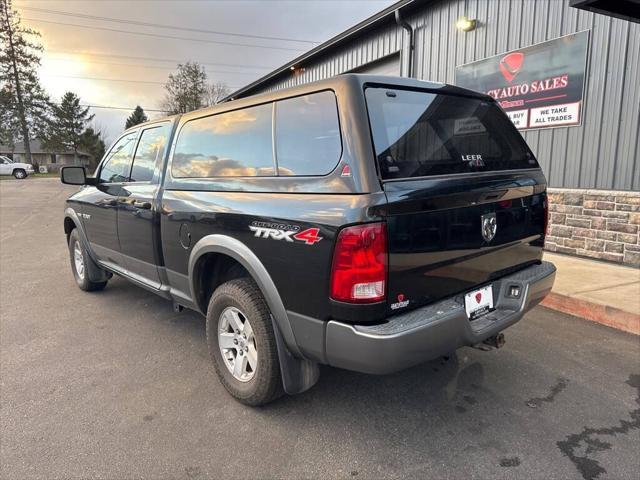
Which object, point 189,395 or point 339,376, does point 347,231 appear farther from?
point 189,395

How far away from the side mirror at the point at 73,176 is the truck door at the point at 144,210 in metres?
0.95

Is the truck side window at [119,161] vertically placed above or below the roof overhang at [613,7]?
below

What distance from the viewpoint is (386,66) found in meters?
10.5

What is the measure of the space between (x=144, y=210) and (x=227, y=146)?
1.15 meters

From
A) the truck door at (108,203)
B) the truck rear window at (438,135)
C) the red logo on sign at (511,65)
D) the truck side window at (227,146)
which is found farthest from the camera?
the red logo on sign at (511,65)

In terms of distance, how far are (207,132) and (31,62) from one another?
5812cm

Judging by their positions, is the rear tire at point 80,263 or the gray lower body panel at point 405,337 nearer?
the gray lower body panel at point 405,337

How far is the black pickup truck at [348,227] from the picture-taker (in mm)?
2166

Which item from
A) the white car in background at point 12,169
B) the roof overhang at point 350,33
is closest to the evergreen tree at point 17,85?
the white car in background at point 12,169

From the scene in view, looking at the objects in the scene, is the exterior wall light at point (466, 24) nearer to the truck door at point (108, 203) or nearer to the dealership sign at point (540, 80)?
the dealership sign at point (540, 80)

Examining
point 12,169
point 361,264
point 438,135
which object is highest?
point 438,135

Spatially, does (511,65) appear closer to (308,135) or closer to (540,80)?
(540,80)

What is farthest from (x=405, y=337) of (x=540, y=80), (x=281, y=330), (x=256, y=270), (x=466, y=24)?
(x=466, y=24)

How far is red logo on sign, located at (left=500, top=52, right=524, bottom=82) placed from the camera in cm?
727
